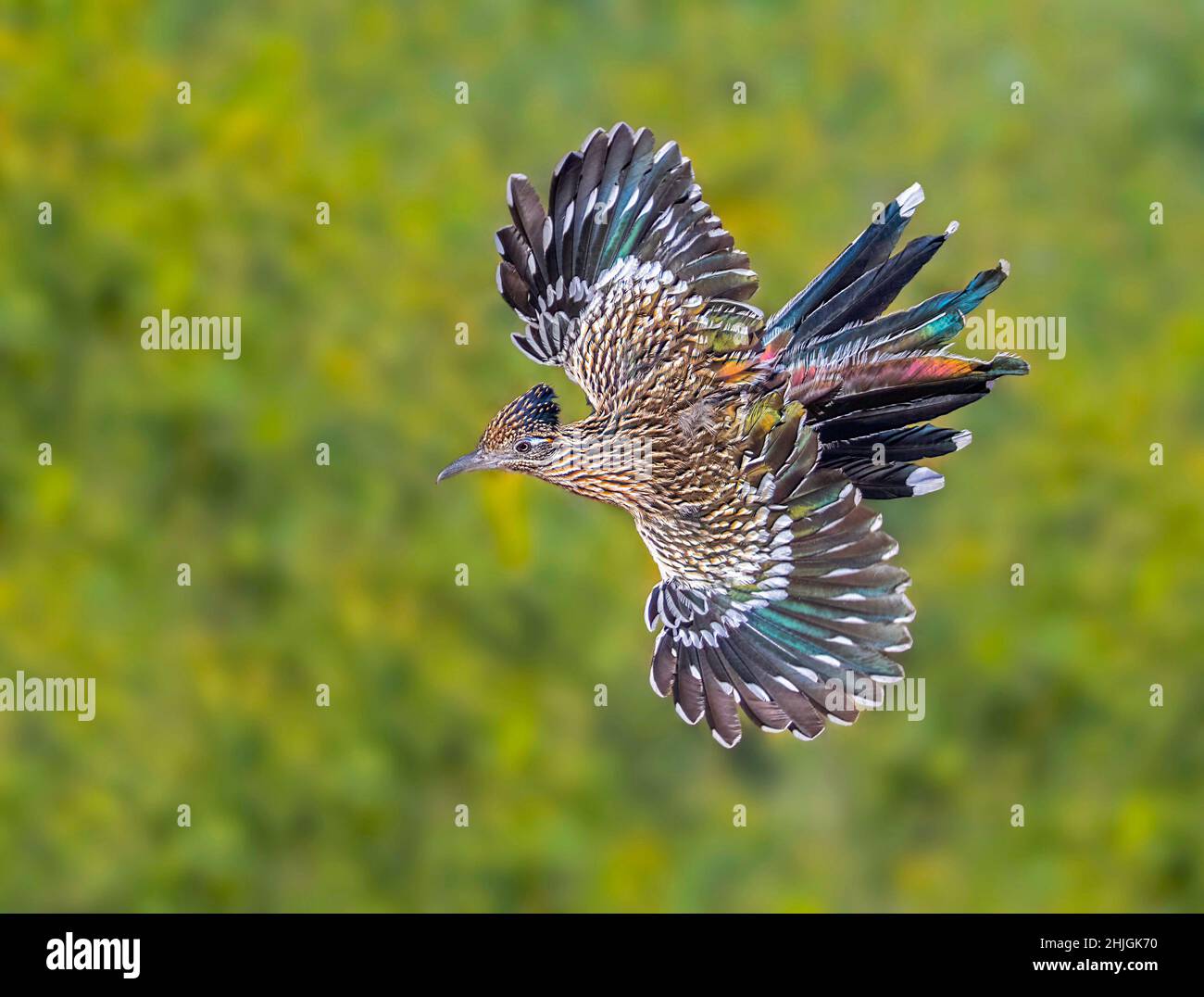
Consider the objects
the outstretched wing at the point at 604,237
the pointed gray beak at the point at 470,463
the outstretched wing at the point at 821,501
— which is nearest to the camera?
the outstretched wing at the point at 821,501

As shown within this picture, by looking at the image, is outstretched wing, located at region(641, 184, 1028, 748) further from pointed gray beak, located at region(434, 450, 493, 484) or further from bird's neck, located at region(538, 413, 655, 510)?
pointed gray beak, located at region(434, 450, 493, 484)

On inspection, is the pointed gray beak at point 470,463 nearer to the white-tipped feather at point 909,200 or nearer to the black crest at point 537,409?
the black crest at point 537,409

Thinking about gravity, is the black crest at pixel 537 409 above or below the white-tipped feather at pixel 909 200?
below

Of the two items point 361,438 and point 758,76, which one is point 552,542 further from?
point 758,76

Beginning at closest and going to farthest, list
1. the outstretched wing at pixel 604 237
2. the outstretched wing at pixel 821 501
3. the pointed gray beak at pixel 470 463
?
the outstretched wing at pixel 821 501 → the pointed gray beak at pixel 470 463 → the outstretched wing at pixel 604 237

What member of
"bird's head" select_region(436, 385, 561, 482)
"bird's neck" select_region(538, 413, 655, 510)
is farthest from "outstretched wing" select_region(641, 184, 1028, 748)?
"bird's head" select_region(436, 385, 561, 482)

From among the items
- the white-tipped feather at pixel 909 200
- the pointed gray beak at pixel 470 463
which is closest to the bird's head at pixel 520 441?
the pointed gray beak at pixel 470 463

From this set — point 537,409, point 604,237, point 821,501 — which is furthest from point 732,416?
point 604,237
